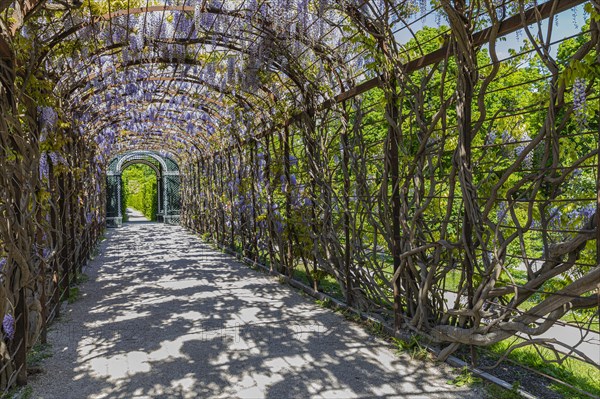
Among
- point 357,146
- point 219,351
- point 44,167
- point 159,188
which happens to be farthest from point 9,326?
point 159,188

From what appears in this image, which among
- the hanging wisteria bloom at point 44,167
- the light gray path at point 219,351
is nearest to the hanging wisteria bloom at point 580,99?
the light gray path at point 219,351

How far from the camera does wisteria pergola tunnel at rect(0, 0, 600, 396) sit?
2322mm

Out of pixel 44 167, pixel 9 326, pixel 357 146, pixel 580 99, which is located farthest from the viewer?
pixel 357 146

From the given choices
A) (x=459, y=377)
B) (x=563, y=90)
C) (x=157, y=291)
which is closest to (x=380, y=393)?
(x=459, y=377)

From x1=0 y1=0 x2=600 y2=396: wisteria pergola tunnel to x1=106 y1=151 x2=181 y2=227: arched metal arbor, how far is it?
1018cm

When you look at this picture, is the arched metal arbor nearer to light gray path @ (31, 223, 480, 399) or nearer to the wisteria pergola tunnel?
the wisteria pergola tunnel

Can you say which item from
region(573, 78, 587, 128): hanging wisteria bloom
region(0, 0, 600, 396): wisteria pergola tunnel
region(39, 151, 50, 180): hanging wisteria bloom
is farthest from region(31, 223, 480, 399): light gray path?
region(573, 78, 587, 128): hanging wisteria bloom

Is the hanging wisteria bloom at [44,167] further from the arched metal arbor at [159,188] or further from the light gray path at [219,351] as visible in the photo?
the arched metal arbor at [159,188]

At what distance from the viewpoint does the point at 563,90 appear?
2082 mm

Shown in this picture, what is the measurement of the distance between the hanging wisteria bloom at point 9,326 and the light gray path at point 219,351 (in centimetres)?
30

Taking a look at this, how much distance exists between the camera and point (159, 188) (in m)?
20.3

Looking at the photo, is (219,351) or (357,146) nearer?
(219,351)

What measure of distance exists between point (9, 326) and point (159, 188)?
1835cm

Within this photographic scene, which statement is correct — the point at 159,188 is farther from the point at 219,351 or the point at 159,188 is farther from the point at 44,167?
the point at 219,351
